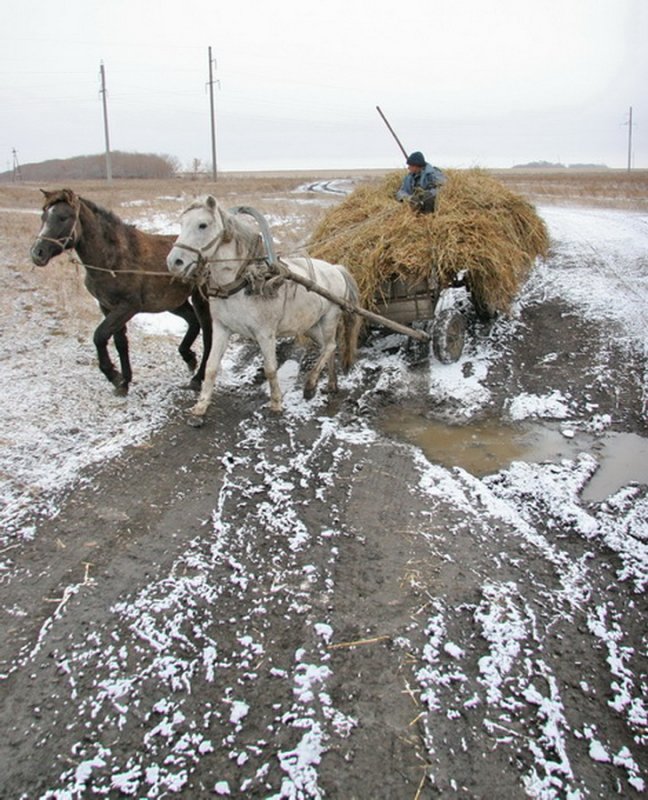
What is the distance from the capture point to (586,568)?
156 inches

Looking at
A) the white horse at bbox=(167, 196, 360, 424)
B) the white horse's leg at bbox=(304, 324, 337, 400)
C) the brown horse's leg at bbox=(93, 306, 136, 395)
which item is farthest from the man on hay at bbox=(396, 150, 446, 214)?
the brown horse's leg at bbox=(93, 306, 136, 395)

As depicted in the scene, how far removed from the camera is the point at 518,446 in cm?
578

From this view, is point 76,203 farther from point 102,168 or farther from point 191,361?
point 102,168

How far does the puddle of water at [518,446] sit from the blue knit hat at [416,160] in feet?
12.0

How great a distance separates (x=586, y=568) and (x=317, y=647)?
72.6 inches

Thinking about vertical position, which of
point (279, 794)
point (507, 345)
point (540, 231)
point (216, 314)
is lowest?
point (279, 794)

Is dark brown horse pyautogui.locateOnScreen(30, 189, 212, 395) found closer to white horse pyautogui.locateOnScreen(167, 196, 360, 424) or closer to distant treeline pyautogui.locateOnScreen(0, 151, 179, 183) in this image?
white horse pyautogui.locateOnScreen(167, 196, 360, 424)

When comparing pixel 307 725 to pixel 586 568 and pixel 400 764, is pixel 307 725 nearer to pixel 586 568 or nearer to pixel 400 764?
Result: pixel 400 764

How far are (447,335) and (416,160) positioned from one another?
7.84 ft

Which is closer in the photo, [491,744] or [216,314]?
[491,744]

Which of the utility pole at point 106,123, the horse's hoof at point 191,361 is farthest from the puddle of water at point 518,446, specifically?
the utility pole at point 106,123

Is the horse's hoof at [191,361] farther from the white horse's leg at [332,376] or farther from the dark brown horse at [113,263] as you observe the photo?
the white horse's leg at [332,376]

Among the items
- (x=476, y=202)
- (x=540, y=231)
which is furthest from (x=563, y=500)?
(x=540, y=231)

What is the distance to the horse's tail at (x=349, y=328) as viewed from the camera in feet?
23.2
